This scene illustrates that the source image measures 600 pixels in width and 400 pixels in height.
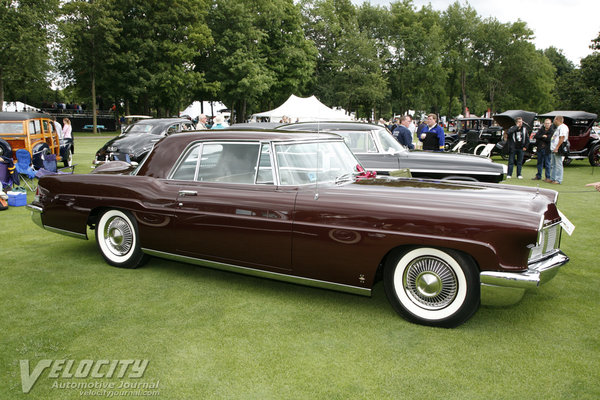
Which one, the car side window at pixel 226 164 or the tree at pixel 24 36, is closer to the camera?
the car side window at pixel 226 164

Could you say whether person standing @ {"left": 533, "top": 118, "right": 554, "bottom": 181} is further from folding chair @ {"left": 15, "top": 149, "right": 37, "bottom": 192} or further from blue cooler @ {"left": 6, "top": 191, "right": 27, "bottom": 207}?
folding chair @ {"left": 15, "top": 149, "right": 37, "bottom": 192}

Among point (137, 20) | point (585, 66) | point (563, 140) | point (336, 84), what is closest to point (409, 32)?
point (336, 84)

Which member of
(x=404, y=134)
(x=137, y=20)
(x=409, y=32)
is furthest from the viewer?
(x=409, y=32)

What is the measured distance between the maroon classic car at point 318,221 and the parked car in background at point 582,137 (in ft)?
47.3

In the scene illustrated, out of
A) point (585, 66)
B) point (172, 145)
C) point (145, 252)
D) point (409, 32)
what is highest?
point (409, 32)

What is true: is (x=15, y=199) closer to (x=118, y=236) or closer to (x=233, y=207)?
(x=118, y=236)

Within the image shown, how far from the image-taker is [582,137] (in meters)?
16.4

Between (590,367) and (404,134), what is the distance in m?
8.50

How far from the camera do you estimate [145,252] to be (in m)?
4.76

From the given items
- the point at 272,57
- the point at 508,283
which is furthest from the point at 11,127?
the point at 272,57

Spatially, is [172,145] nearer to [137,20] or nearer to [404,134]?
[404,134]

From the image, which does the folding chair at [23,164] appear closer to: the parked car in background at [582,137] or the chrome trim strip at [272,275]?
the chrome trim strip at [272,275]

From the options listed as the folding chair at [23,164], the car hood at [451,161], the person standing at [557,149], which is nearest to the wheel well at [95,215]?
the car hood at [451,161]

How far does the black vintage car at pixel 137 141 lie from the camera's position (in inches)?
538
